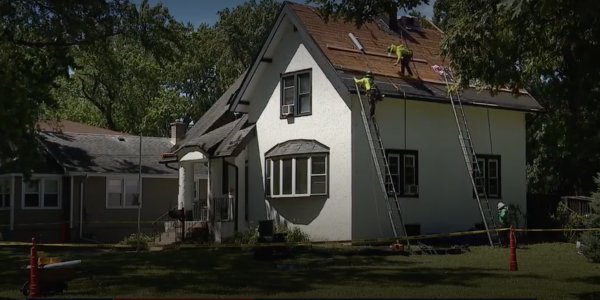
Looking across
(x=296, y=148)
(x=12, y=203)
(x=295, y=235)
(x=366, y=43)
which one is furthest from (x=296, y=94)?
(x=12, y=203)

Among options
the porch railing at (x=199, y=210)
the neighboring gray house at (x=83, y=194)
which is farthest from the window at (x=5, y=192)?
the porch railing at (x=199, y=210)

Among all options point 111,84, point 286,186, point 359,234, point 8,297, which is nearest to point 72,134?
point 111,84

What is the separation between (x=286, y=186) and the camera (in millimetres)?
28156

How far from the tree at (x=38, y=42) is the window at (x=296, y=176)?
608 cm

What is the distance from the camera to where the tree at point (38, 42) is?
19.0 meters

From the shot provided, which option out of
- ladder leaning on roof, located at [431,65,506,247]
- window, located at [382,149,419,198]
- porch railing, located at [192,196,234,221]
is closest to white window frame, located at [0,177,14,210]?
porch railing, located at [192,196,234,221]

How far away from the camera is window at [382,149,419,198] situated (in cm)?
2717

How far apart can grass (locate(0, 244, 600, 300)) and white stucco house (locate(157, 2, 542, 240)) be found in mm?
4443

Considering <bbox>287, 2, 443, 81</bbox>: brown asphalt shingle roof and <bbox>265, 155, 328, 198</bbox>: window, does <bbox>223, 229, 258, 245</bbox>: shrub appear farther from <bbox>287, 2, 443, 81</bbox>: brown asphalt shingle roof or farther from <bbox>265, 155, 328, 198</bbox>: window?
<bbox>287, 2, 443, 81</bbox>: brown asphalt shingle roof

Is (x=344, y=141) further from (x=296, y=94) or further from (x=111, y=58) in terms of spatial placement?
(x=111, y=58)

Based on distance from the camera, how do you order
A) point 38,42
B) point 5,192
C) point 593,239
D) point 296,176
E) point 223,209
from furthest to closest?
point 5,192, point 223,209, point 296,176, point 38,42, point 593,239

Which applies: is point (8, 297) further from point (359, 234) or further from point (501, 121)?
point (501, 121)

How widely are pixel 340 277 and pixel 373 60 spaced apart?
41.3 feet

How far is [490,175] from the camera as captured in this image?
2966 centimetres
